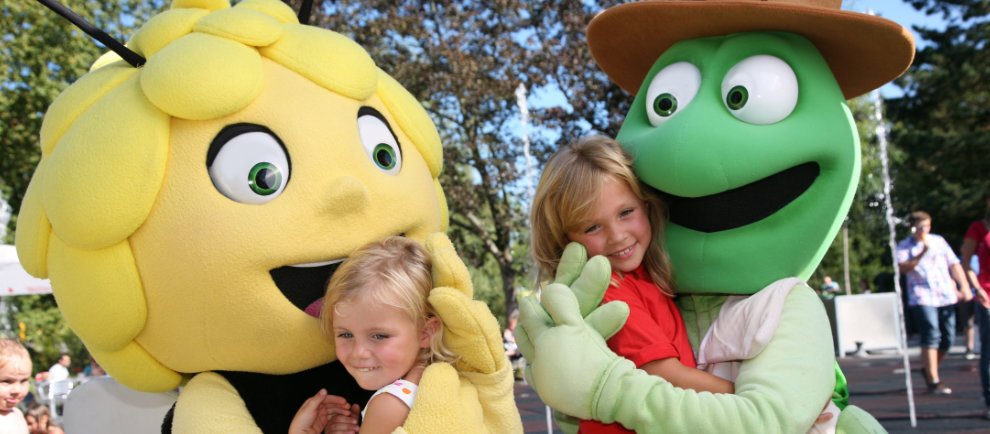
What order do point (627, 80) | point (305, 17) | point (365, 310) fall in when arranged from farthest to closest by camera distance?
point (627, 80), point (305, 17), point (365, 310)

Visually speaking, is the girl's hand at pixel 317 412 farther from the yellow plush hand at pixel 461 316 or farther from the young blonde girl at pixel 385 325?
the yellow plush hand at pixel 461 316

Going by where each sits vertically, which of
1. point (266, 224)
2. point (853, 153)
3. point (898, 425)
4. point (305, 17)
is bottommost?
point (898, 425)

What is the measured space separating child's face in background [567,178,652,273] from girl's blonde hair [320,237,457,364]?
0.49 m

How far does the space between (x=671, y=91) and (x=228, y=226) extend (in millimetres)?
1356

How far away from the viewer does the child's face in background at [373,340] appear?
2322mm

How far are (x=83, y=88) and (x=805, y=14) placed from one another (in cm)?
206

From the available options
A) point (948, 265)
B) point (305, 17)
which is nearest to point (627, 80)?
point (305, 17)

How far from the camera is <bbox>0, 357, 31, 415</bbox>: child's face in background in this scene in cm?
426

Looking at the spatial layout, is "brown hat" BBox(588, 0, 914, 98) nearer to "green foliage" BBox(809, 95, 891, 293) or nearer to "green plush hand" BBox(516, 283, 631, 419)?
"green plush hand" BBox(516, 283, 631, 419)

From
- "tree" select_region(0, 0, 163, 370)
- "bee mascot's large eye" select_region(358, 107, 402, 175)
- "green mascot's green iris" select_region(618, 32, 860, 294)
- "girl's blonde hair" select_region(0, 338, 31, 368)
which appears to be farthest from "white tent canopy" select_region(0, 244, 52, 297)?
"tree" select_region(0, 0, 163, 370)

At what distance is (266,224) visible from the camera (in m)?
2.37

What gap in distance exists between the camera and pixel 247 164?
2420 mm

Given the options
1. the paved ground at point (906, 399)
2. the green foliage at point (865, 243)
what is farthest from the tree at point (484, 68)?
the green foliage at point (865, 243)

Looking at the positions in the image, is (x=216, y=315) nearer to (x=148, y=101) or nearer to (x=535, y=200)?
(x=148, y=101)
